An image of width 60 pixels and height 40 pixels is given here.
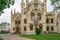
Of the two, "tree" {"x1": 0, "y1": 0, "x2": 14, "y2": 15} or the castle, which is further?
the castle

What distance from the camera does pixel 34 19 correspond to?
3479 inches

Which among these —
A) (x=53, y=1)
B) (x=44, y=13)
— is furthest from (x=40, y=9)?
(x=53, y=1)

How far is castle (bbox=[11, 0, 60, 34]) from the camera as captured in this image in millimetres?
88562

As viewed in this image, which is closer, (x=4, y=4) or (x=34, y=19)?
(x=4, y=4)

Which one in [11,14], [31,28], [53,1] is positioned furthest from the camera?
[11,14]

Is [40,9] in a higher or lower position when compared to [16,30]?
higher

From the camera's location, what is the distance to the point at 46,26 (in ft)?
297

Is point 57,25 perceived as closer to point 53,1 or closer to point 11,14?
point 11,14

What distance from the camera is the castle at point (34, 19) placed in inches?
3487

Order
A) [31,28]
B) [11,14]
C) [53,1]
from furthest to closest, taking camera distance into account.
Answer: [11,14], [31,28], [53,1]

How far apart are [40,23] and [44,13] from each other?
156 inches

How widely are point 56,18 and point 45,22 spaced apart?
5824 millimetres

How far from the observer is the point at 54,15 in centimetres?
9225

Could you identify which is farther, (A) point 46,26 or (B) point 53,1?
(A) point 46,26
